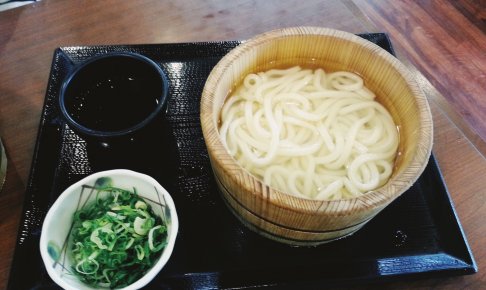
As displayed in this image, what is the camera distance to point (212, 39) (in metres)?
1.90

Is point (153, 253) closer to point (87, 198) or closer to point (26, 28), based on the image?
point (87, 198)

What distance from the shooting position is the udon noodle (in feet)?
4.04

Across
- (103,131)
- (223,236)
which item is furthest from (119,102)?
(223,236)

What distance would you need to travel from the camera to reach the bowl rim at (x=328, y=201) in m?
0.99

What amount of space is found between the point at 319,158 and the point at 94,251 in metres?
0.73

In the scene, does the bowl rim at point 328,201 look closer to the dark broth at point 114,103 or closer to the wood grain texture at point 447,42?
the dark broth at point 114,103

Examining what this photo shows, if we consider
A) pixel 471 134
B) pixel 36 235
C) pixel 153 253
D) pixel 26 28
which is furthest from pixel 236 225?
pixel 26 28

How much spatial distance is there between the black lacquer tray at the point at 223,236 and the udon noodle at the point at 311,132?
206 mm

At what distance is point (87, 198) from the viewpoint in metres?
1.21

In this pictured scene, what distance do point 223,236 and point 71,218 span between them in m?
0.47

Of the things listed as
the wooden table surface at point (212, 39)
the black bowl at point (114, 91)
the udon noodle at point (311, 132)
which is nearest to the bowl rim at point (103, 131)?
the black bowl at point (114, 91)

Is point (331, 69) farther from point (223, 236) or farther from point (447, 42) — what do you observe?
point (447, 42)

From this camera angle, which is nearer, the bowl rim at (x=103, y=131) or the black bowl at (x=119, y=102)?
the bowl rim at (x=103, y=131)

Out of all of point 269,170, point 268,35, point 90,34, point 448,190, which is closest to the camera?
point 269,170
